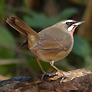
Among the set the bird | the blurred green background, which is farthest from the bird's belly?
the blurred green background

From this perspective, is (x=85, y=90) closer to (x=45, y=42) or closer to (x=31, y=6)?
(x=45, y=42)

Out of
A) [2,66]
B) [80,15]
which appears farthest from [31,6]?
[2,66]

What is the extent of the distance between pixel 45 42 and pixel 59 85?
38 centimetres

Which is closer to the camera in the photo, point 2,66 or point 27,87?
point 27,87

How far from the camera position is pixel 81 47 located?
10.6 feet

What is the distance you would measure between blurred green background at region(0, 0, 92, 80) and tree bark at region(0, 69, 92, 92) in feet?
2.56

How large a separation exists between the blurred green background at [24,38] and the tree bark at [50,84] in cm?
78

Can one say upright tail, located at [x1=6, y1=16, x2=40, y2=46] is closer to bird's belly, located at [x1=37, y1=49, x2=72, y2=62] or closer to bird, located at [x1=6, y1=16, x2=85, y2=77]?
bird, located at [x1=6, y1=16, x2=85, y2=77]

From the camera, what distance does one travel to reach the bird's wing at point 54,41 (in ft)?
4.39

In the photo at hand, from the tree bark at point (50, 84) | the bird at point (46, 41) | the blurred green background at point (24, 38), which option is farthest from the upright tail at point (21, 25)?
the blurred green background at point (24, 38)

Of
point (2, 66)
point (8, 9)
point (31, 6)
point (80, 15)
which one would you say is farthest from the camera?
point (80, 15)

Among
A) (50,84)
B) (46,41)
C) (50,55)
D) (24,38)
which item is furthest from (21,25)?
(24,38)

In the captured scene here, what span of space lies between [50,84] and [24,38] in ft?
7.98

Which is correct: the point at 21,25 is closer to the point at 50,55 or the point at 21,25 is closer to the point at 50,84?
the point at 50,55
